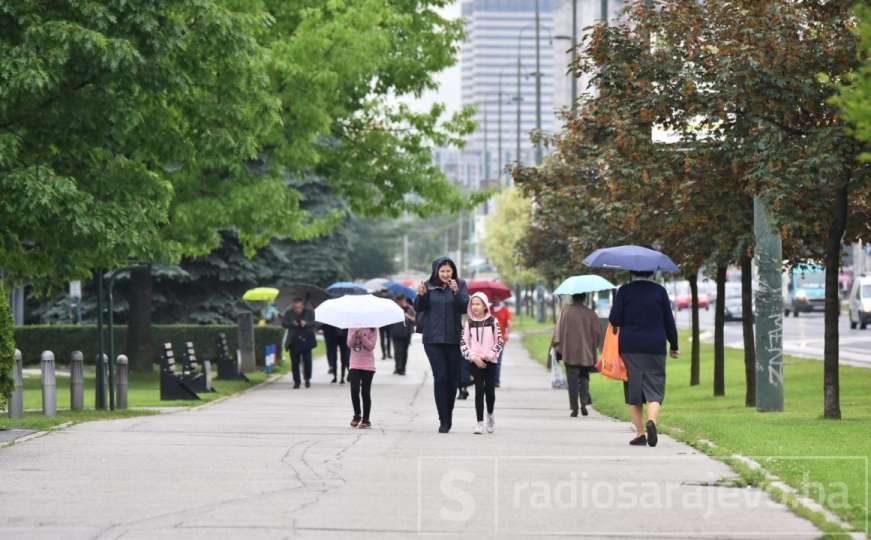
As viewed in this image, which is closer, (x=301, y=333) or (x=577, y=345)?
(x=577, y=345)

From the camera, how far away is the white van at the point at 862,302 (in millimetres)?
55312

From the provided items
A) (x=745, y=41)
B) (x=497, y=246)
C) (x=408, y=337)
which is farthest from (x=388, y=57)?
(x=497, y=246)

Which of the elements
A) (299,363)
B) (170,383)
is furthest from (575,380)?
(299,363)

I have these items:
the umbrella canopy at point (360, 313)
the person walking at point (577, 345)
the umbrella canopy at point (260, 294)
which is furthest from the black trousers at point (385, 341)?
the umbrella canopy at point (360, 313)

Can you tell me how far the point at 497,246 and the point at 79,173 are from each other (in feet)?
238

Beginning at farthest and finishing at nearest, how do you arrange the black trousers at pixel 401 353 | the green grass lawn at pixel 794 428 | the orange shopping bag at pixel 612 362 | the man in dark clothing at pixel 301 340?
1. the black trousers at pixel 401 353
2. the man in dark clothing at pixel 301 340
3. the orange shopping bag at pixel 612 362
4. the green grass lawn at pixel 794 428

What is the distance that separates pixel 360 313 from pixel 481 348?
1.94 metres

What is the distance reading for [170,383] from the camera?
A: 2525cm

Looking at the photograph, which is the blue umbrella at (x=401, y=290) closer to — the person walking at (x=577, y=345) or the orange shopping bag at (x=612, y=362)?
the person walking at (x=577, y=345)

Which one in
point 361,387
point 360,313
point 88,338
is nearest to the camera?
point 360,313

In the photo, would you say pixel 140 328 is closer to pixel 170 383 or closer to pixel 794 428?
pixel 170 383

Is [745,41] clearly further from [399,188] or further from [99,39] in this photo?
[399,188]

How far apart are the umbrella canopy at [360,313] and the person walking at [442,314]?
3.48ft

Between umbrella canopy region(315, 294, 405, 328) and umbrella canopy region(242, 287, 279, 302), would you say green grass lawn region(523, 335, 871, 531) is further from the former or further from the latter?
umbrella canopy region(242, 287, 279, 302)
